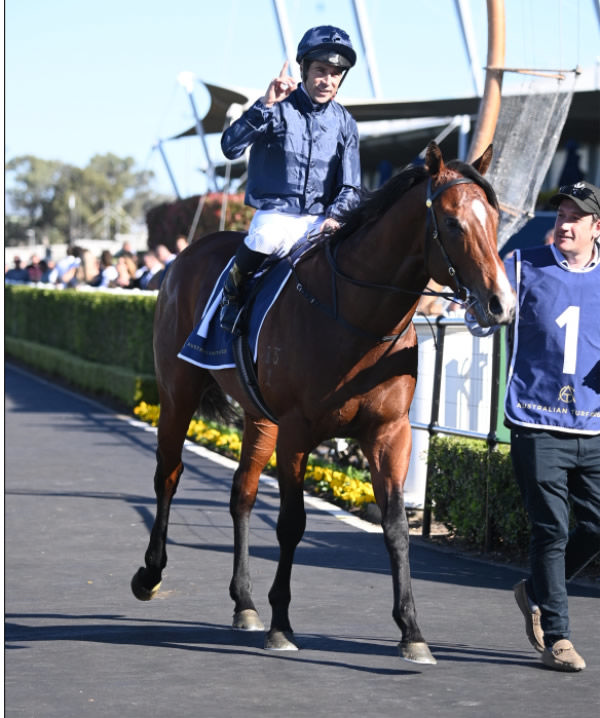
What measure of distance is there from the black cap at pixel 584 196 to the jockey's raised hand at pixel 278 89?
1.51m

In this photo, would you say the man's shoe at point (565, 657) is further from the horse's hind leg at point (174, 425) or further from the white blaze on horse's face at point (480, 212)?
the horse's hind leg at point (174, 425)

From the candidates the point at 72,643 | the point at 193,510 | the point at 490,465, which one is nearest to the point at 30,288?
the point at 193,510

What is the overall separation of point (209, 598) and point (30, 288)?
22268 millimetres

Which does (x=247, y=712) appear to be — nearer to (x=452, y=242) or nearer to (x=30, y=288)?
(x=452, y=242)

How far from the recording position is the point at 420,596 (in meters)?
6.95

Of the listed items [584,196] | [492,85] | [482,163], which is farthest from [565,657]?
[492,85]

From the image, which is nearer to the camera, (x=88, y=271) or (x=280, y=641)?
(x=280, y=641)

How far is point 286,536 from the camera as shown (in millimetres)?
5945

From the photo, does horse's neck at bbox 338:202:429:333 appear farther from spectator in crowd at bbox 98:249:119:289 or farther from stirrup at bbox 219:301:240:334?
spectator in crowd at bbox 98:249:119:289

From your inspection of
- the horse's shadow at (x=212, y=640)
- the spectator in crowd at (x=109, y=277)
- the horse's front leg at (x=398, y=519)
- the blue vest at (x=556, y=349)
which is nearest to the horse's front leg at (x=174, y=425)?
the horse's shadow at (x=212, y=640)

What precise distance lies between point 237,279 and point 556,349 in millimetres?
1727

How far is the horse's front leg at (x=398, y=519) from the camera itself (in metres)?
5.42

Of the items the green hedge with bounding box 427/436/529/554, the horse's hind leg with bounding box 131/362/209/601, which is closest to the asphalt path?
the green hedge with bounding box 427/436/529/554

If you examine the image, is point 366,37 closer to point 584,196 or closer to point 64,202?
point 584,196
